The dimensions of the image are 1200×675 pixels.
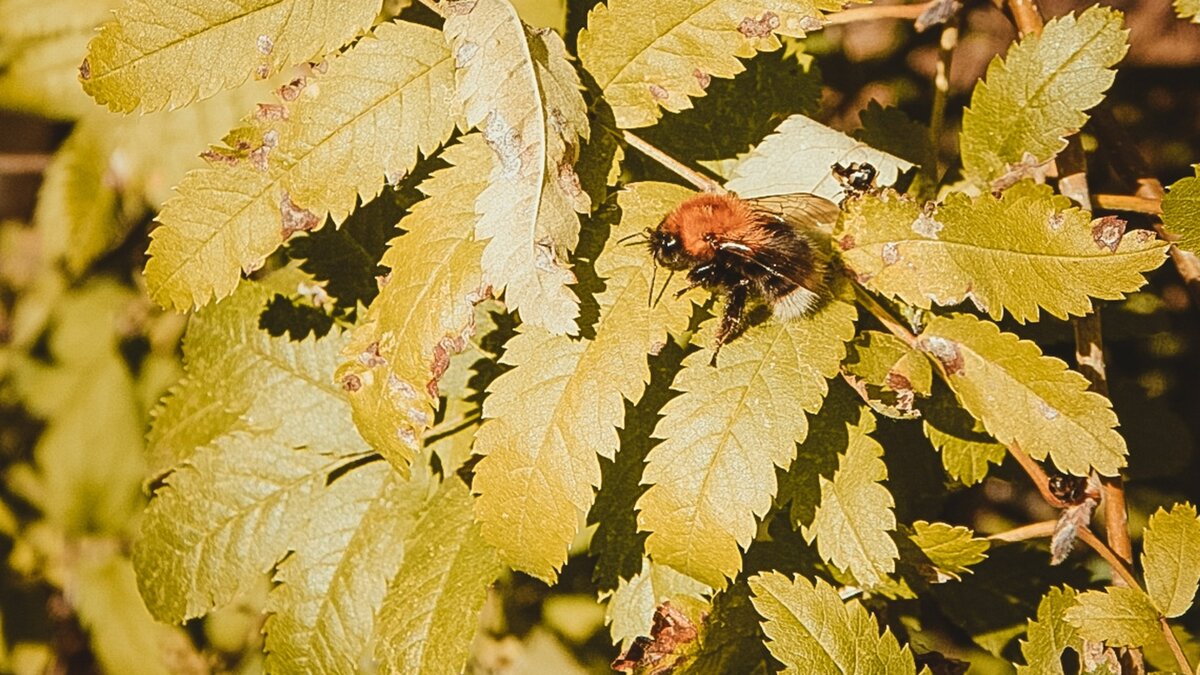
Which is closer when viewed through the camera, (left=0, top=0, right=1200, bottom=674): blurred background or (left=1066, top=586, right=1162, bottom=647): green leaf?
(left=1066, top=586, right=1162, bottom=647): green leaf

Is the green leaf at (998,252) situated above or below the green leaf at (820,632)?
above

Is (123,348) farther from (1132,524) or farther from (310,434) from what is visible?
(1132,524)

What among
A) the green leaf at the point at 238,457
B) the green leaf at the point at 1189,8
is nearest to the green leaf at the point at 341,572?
the green leaf at the point at 238,457

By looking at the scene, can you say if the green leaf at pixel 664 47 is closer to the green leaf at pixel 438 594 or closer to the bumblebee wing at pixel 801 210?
the bumblebee wing at pixel 801 210

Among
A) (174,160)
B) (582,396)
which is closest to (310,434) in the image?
(582,396)

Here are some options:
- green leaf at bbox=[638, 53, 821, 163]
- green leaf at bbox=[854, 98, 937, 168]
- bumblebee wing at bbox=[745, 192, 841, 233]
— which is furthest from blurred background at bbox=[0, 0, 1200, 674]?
bumblebee wing at bbox=[745, 192, 841, 233]

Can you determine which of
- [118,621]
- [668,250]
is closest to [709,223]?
[668,250]

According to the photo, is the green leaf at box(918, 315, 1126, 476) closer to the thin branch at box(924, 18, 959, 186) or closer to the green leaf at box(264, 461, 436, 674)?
the thin branch at box(924, 18, 959, 186)

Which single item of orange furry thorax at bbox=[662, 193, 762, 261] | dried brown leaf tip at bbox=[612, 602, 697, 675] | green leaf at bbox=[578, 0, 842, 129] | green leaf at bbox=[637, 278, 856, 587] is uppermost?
green leaf at bbox=[578, 0, 842, 129]
